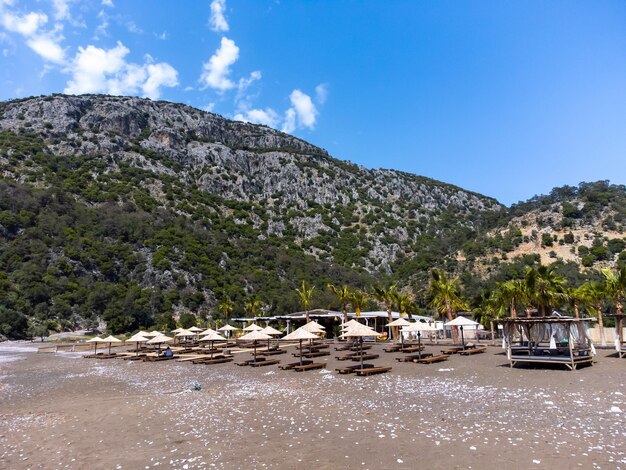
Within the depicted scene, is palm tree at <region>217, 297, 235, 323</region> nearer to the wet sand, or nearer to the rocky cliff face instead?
the rocky cliff face

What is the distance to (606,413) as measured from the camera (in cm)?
1089

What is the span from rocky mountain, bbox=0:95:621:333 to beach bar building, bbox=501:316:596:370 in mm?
49090

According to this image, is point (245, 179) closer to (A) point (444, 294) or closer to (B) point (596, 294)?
(A) point (444, 294)

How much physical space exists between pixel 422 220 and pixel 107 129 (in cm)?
9107

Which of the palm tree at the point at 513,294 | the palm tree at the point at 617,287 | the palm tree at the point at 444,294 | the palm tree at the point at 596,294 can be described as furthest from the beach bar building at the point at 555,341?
the palm tree at the point at 444,294

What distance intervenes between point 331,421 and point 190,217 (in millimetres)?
90664

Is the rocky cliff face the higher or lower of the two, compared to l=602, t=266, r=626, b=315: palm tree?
higher

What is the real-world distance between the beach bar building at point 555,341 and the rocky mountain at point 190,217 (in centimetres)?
4909

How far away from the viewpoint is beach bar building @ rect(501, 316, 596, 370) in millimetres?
19781

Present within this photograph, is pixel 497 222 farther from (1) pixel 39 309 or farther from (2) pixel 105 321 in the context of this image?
(1) pixel 39 309

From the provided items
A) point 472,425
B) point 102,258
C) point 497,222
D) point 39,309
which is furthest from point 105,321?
point 497,222

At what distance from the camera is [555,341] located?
81.8ft

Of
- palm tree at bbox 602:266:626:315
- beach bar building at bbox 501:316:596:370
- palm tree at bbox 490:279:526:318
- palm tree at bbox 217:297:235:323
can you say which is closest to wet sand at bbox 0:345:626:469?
beach bar building at bbox 501:316:596:370

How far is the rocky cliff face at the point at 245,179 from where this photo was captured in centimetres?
10044
